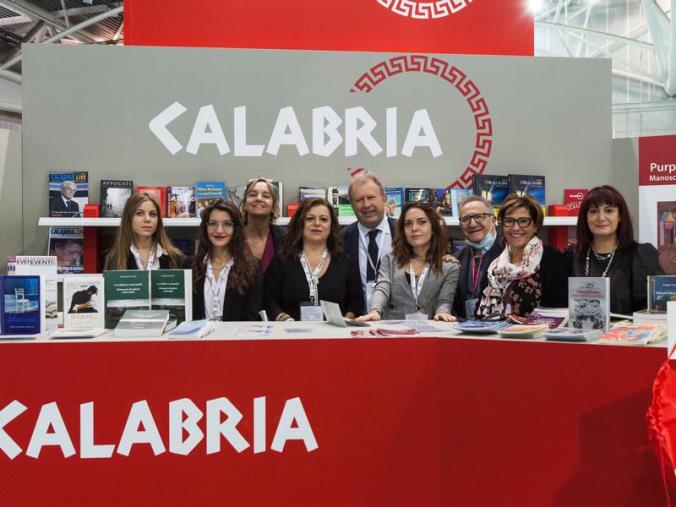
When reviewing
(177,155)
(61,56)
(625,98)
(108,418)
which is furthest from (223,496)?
(625,98)

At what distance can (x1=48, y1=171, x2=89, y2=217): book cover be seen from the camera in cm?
440

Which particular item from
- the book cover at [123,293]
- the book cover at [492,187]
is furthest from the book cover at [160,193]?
the book cover at [492,187]

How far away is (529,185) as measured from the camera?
187 inches

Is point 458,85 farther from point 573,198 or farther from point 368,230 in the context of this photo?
point 368,230

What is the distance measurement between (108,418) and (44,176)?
2845 millimetres

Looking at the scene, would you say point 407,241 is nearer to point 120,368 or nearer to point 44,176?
point 120,368

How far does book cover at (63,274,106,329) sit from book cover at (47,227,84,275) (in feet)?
7.01

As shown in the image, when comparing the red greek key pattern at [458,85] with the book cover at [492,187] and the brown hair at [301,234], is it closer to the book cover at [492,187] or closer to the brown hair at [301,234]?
the book cover at [492,187]

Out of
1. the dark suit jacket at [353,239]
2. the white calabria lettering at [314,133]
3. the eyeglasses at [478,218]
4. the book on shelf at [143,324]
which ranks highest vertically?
the white calabria lettering at [314,133]

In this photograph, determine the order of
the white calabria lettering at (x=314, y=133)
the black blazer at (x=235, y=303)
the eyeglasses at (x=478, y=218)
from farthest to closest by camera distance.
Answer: the white calabria lettering at (x=314, y=133), the eyeglasses at (x=478, y=218), the black blazer at (x=235, y=303)

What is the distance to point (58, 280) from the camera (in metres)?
2.61

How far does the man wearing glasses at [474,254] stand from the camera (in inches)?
136

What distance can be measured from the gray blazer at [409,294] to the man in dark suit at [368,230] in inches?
19.1

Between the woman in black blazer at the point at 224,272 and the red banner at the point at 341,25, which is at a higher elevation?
the red banner at the point at 341,25
